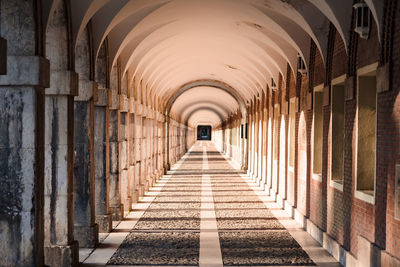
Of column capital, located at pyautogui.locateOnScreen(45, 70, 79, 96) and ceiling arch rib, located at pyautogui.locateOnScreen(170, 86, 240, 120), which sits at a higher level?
ceiling arch rib, located at pyautogui.locateOnScreen(170, 86, 240, 120)

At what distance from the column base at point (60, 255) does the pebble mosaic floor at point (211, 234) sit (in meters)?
0.70

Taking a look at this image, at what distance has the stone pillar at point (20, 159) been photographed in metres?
5.30

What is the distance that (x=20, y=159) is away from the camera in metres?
5.36

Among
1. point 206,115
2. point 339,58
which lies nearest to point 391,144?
point 339,58

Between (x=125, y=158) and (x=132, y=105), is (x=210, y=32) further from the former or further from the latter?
(x=125, y=158)

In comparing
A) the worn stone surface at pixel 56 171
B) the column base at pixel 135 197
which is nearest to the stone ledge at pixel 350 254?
the worn stone surface at pixel 56 171

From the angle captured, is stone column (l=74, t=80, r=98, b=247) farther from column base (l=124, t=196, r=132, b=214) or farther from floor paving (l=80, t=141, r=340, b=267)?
column base (l=124, t=196, r=132, b=214)

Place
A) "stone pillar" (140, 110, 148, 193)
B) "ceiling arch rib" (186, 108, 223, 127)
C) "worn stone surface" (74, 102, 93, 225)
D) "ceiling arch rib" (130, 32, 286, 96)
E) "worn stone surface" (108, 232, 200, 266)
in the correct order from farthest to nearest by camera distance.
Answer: "ceiling arch rib" (186, 108, 223, 127) < "stone pillar" (140, 110, 148, 193) < "ceiling arch rib" (130, 32, 286, 96) < "worn stone surface" (74, 102, 93, 225) < "worn stone surface" (108, 232, 200, 266)

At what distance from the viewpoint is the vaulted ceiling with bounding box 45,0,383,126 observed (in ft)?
26.4

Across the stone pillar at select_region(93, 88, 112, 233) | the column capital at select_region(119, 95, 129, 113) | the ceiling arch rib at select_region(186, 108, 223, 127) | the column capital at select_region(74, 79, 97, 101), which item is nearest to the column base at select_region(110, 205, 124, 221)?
the stone pillar at select_region(93, 88, 112, 233)

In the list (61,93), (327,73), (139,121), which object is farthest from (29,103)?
(139,121)

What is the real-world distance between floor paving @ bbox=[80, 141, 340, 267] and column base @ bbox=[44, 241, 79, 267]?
365 millimetres

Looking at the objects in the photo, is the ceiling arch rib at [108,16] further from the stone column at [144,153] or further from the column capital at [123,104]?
the stone column at [144,153]

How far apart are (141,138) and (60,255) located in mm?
8538
